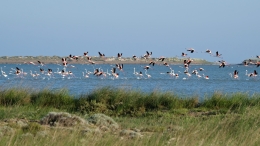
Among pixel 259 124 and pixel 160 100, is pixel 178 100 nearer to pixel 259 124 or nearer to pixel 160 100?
pixel 160 100

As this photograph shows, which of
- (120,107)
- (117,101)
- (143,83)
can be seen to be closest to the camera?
(120,107)

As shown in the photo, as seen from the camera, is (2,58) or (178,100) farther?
(2,58)

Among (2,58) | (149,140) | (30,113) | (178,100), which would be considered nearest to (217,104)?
(178,100)

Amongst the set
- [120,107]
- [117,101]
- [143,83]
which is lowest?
[143,83]

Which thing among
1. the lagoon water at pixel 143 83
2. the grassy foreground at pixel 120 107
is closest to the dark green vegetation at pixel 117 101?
the grassy foreground at pixel 120 107

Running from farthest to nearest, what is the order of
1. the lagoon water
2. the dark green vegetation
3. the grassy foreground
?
the lagoon water, the dark green vegetation, the grassy foreground

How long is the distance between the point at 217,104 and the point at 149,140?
35.3ft

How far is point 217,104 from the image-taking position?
18.6 meters

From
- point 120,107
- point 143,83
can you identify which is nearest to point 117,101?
point 120,107

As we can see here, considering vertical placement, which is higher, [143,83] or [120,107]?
[120,107]

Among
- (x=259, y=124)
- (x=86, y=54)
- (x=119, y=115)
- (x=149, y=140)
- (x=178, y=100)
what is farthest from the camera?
(x=86, y=54)

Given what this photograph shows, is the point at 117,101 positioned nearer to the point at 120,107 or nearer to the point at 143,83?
the point at 120,107

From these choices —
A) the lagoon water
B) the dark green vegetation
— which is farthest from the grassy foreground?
the lagoon water

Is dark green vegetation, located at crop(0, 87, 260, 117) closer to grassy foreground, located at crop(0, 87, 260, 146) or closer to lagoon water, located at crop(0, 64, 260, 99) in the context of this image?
grassy foreground, located at crop(0, 87, 260, 146)
